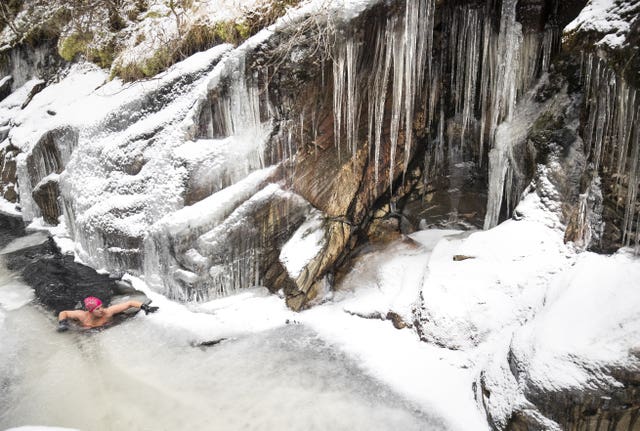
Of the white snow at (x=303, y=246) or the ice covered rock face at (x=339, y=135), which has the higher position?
the ice covered rock face at (x=339, y=135)

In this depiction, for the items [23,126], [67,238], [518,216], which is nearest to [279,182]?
[518,216]

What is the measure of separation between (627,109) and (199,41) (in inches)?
278

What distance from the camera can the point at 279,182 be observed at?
20.7 feet

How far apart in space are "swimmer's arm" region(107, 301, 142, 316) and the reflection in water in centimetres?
32

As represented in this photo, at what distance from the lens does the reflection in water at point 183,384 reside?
13.2 ft

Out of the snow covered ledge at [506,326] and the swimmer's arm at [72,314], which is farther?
the swimmer's arm at [72,314]

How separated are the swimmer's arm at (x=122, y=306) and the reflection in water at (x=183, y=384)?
1.05ft

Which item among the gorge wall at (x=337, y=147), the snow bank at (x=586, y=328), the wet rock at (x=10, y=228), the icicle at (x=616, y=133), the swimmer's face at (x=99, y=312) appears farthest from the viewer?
the wet rock at (x=10, y=228)

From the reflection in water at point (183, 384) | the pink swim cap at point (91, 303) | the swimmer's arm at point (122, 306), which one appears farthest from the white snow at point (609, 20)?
the pink swim cap at point (91, 303)

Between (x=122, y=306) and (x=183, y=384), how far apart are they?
2185 millimetres

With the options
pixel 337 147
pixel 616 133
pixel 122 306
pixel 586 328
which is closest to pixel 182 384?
pixel 122 306

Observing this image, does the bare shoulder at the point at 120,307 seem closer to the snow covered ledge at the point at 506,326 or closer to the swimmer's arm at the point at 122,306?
the swimmer's arm at the point at 122,306

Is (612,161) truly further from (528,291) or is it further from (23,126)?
(23,126)

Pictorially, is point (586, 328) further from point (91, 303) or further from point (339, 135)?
point (91, 303)
